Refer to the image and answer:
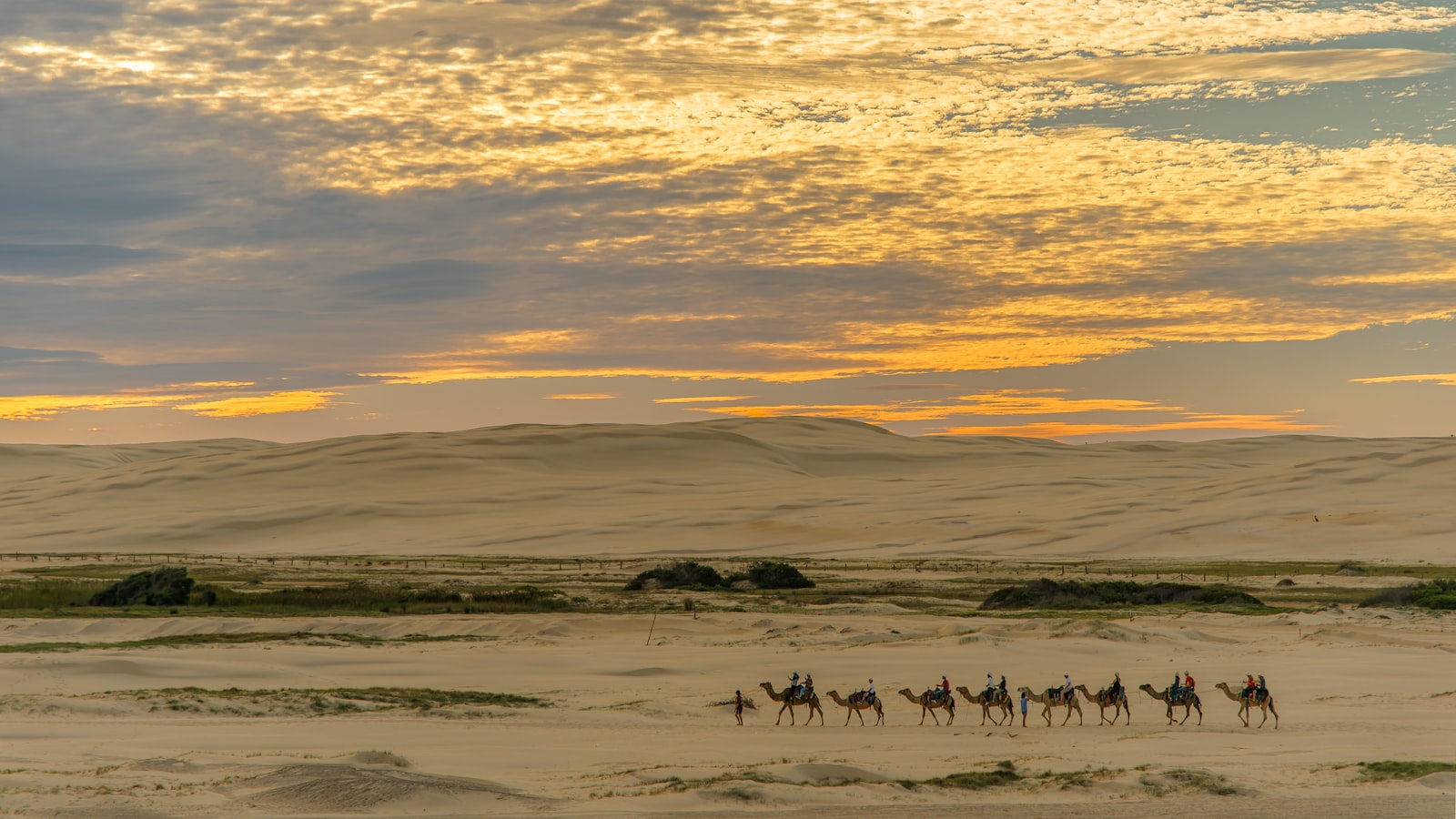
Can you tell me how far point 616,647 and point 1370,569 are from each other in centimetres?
3314

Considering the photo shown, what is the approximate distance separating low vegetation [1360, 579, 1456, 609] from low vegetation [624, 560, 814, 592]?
17331 millimetres

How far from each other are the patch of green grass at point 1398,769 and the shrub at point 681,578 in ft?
97.9

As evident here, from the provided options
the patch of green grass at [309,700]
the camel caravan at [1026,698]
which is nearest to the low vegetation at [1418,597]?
the camel caravan at [1026,698]

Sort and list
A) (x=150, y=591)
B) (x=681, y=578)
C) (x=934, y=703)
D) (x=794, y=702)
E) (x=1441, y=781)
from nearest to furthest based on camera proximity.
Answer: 1. (x=1441, y=781)
2. (x=794, y=702)
3. (x=934, y=703)
4. (x=150, y=591)
5. (x=681, y=578)

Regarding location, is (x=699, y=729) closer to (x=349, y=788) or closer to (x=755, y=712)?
(x=755, y=712)

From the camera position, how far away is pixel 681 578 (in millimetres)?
44688

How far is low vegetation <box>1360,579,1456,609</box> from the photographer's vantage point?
34281 mm

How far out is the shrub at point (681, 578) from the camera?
1726 inches

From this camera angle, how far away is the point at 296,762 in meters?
14.9

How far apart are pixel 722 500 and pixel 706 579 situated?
4288cm

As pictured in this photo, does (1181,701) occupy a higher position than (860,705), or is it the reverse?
(1181,701)

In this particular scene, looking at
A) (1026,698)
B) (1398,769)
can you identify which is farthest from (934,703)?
(1398,769)

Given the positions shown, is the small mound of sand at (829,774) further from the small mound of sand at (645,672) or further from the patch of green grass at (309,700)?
the small mound of sand at (645,672)

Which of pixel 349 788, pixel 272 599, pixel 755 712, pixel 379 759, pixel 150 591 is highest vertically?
pixel 349 788
